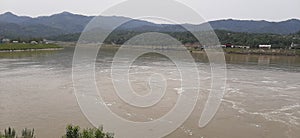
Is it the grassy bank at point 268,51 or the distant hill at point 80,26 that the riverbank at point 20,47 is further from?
the distant hill at point 80,26

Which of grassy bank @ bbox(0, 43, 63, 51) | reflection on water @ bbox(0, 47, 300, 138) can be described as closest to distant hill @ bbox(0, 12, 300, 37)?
grassy bank @ bbox(0, 43, 63, 51)

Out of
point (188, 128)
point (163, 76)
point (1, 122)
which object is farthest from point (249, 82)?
point (1, 122)

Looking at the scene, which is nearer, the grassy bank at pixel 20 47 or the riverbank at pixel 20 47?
the riverbank at pixel 20 47

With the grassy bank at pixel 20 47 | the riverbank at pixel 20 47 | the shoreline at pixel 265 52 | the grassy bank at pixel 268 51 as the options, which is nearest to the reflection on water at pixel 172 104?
the riverbank at pixel 20 47

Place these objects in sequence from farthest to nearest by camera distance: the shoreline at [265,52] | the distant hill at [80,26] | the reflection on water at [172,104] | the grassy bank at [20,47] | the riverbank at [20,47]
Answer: the distant hill at [80,26] → the shoreline at [265,52] → the grassy bank at [20,47] → the riverbank at [20,47] → the reflection on water at [172,104]

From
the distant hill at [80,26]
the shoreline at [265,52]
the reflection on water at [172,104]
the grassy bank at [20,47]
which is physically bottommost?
the reflection on water at [172,104]

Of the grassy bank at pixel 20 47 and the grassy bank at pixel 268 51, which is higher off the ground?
the grassy bank at pixel 20 47

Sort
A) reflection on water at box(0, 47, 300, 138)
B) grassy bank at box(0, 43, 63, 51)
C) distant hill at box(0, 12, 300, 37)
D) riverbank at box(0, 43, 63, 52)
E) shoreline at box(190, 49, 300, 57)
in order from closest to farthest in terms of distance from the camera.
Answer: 1. reflection on water at box(0, 47, 300, 138)
2. riverbank at box(0, 43, 63, 52)
3. grassy bank at box(0, 43, 63, 51)
4. shoreline at box(190, 49, 300, 57)
5. distant hill at box(0, 12, 300, 37)

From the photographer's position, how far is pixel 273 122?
8.36 metres

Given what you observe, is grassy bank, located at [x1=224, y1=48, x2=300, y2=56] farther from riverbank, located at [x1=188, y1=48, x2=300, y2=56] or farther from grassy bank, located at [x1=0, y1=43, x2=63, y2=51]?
grassy bank, located at [x1=0, y1=43, x2=63, y2=51]

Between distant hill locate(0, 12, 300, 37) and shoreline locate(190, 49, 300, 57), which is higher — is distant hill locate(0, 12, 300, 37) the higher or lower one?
the higher one

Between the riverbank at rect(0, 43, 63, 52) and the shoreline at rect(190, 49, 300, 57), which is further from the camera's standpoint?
the shoreline at rect(190, 49, 300, 57)

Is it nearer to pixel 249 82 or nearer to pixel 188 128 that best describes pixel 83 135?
pixel 188 128

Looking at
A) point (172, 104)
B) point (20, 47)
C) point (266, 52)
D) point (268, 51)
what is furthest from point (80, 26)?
point (172, 104)
